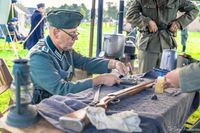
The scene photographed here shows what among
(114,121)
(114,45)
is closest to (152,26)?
(114,45)

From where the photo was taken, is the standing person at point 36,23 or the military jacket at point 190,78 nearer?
the military jacket at point 190,78

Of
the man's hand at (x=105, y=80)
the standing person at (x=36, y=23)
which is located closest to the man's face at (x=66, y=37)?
the man's hand at (x=105, y=80)

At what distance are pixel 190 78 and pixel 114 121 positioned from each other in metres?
0.59

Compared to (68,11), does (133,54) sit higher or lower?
lower

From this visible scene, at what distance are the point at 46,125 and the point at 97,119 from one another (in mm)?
260

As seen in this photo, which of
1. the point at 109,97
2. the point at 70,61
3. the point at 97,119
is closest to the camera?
the point at 97,119

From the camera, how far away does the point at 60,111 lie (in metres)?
1.58

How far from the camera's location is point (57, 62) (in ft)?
7.55

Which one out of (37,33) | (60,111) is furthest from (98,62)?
(37,33)

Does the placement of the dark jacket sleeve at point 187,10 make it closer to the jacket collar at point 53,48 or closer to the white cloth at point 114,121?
the jacket collar at point 53,48

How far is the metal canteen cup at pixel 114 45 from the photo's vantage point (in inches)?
141

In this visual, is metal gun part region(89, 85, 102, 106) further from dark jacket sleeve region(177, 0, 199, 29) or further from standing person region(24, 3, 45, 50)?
standing person region(24, 3, 45, 50)

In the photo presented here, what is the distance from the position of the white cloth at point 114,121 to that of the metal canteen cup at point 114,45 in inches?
86.0

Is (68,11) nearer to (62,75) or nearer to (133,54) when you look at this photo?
(62,75)
